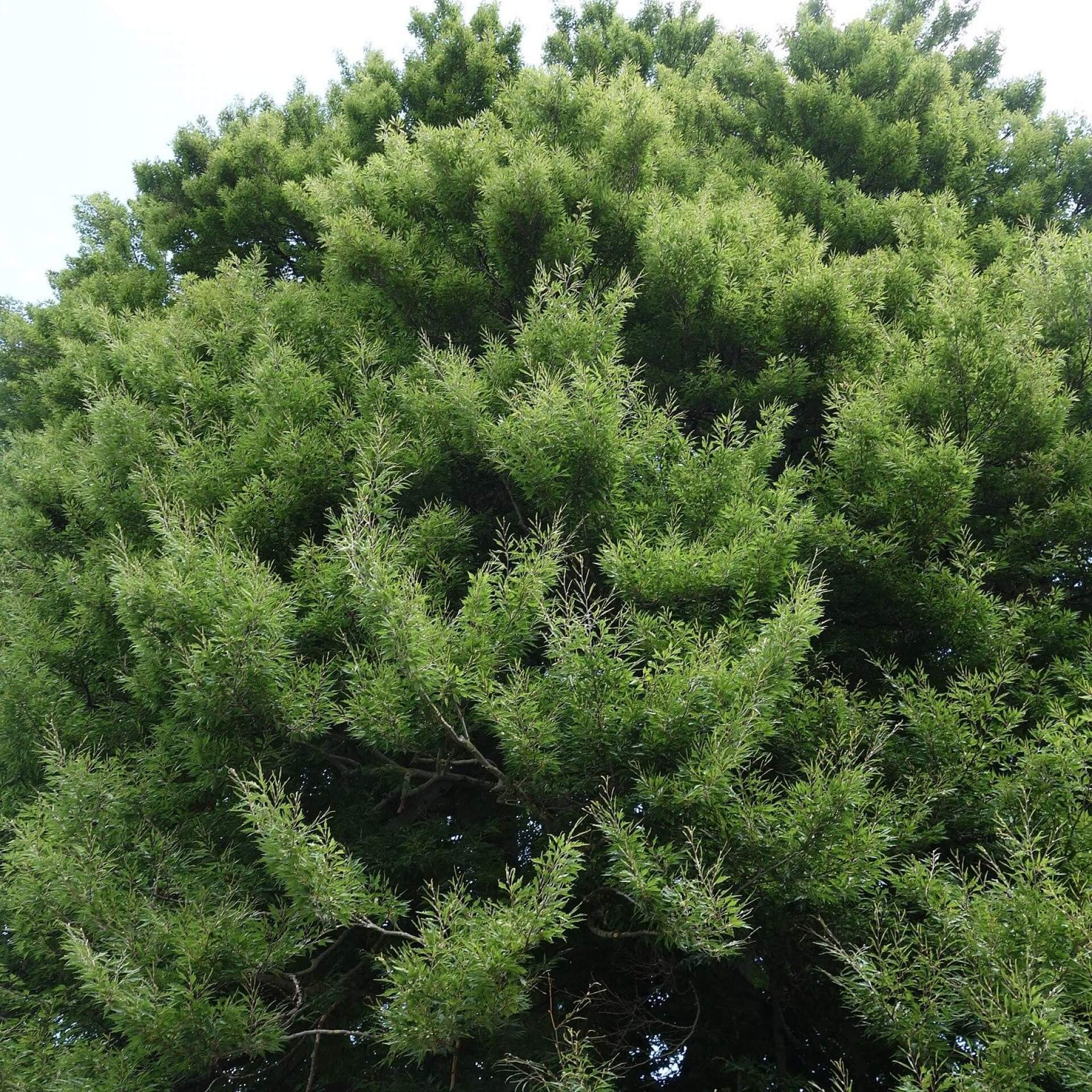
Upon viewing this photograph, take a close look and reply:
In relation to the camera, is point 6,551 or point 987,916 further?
point 6,551

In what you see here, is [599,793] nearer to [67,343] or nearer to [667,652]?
[667,652]

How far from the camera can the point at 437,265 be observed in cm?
664

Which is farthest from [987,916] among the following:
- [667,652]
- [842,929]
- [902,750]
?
[667,652]

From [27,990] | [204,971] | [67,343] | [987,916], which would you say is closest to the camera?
[987,916]

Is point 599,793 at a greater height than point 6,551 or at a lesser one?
lesser

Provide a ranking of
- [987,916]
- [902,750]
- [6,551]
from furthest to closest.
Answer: [6,551], [902,750], [987,916]

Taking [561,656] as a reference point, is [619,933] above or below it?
below

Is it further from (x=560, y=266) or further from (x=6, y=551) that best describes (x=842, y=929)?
(x=6, y=551)

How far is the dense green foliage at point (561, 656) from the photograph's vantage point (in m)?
3.81

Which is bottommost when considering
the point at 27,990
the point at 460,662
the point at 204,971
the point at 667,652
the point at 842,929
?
the point at 27,990

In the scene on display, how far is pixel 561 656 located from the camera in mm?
4047

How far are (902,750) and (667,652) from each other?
1613mm

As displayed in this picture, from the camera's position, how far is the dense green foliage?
3807 mm

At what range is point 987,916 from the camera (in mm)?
3428
